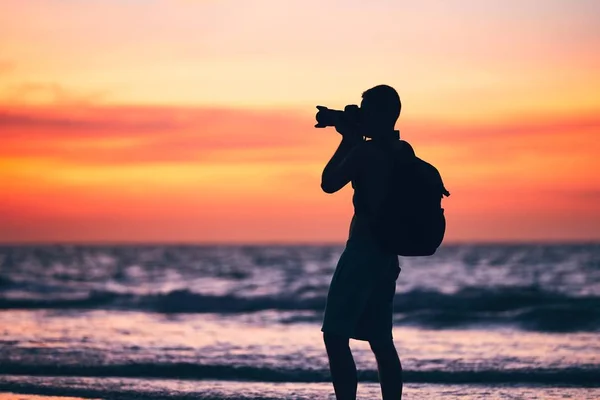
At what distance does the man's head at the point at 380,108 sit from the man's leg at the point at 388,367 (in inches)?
43.4

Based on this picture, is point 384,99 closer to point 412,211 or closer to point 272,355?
point 412,211

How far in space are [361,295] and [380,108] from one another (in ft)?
3.12

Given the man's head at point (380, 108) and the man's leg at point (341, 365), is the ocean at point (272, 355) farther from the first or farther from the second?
the man's head at point (380, 108)

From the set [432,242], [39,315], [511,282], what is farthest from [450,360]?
[511,282]

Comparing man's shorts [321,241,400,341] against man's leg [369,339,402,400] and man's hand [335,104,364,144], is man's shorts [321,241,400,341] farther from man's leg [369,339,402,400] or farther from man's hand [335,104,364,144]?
man's hand [335,104,364,144]

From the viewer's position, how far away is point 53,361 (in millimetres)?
8164

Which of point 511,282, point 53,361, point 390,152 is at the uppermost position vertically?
point 511,282

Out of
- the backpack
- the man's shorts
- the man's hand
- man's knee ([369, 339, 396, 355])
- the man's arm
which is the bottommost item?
man's knee ([369, 339, 396, 355])

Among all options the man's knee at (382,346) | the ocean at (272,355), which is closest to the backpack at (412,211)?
the man's knee at (382,346)

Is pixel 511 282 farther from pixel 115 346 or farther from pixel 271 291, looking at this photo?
pixel 115 346

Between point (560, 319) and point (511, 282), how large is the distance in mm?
15023

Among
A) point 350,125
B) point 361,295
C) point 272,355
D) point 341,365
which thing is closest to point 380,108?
point 350,125

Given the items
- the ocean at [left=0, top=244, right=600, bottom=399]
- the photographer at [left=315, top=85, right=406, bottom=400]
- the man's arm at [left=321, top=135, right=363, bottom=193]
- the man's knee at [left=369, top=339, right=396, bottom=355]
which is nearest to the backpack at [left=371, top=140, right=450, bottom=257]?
the photographer at [left=315, top=85, right=406, bottom=400]

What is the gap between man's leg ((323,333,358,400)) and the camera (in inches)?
166
